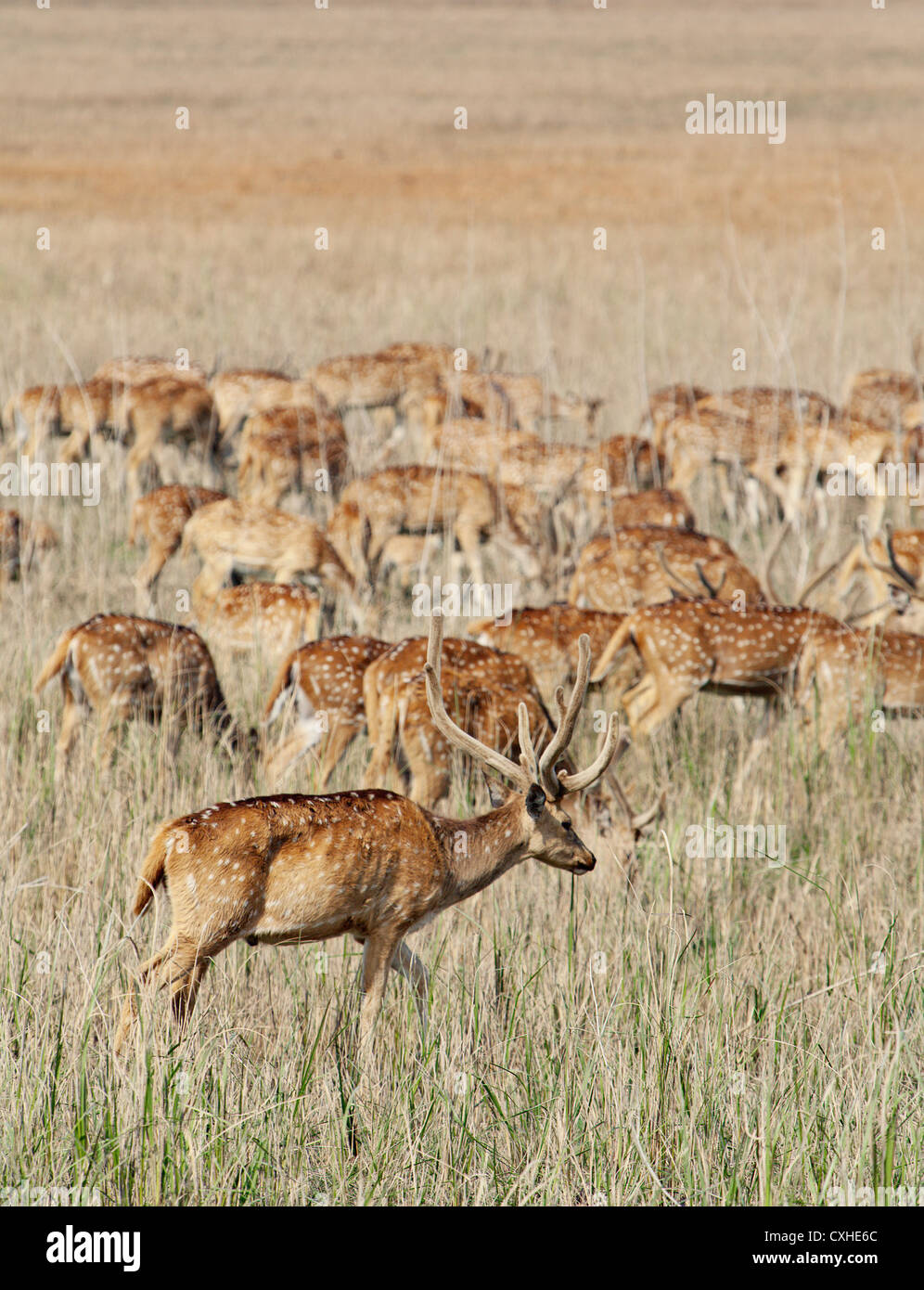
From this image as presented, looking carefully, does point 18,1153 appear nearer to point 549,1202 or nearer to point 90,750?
point 549,1202

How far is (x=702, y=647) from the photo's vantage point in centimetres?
658

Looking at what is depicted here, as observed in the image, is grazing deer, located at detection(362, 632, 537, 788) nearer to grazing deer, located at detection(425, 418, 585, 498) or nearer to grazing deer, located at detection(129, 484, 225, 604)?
grazing deer, located at detection(129, 484, 225, 604)

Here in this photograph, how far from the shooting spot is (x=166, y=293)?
20.8 metres

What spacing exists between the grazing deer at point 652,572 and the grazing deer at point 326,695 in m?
2.16

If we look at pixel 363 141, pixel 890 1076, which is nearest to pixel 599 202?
pixel 363 141

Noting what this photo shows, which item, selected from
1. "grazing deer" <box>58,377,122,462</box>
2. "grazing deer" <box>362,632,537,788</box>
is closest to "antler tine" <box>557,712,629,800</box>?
"grazing deer" <box>362,632,537,788</box>

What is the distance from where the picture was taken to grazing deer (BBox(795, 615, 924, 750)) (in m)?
6.39

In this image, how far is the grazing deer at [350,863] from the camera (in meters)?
3.57

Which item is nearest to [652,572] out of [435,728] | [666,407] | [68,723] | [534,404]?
[435,728]

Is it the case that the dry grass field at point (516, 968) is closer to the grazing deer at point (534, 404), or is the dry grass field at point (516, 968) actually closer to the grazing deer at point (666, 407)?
the grazing deer at point (666, 407)
